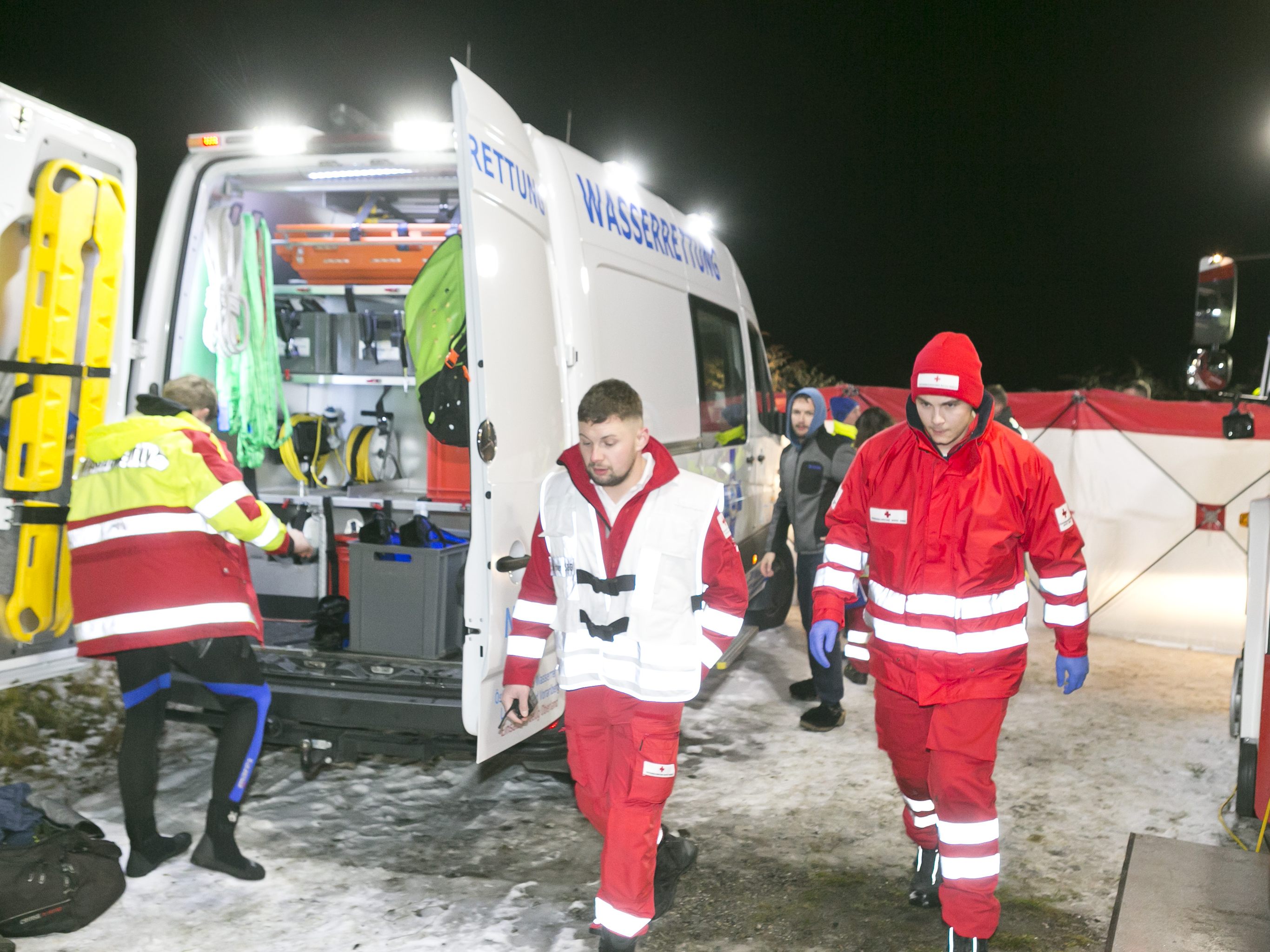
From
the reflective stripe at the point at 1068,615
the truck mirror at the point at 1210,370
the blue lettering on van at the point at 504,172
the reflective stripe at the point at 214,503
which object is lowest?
the reflective stripe at the point at 1068,615

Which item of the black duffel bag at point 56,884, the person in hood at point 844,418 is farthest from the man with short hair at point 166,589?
the person in hood at point 844,418

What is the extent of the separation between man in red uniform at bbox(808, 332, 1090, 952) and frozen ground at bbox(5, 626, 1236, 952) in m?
0.56

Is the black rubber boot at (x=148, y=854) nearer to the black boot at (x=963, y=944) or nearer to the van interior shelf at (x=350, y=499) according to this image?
the van interior shelf at (x=350, y=499)

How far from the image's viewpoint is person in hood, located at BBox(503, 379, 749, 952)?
3.00 meters

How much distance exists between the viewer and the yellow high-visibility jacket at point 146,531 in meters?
3.48

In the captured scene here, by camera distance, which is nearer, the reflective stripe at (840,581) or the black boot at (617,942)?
the black boot at (617,942)

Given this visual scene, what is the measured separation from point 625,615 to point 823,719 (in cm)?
277

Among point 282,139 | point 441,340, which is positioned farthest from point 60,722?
point 282,139

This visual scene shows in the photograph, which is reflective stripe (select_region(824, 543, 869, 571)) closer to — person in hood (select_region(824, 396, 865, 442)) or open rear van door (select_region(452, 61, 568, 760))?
open rear van door (select_region(452, 61, 568, 760))

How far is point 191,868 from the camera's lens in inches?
146

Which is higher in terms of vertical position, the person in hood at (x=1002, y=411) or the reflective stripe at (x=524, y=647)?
the person in hood at (x=1002, y=411)

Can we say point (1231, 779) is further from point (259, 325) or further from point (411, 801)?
point (259, 325)

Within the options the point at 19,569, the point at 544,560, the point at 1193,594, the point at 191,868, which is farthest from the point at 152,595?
the point at 1193,594

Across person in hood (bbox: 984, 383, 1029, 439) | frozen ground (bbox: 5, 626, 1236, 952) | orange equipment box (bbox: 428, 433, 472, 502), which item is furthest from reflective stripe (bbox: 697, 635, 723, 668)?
person in hood (bbox: 984, 383, 1029, 439)
